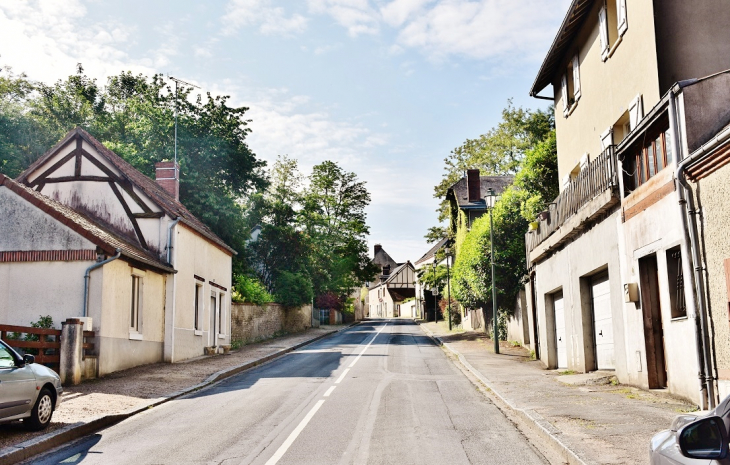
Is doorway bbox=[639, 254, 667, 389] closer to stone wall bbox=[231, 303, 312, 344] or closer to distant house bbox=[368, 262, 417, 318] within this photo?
stone wall bbox=[231, 303, 312, 344]

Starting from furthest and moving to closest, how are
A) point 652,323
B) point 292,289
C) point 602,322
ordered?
1. point 292,289
2. point 602,322
3. point 652,323

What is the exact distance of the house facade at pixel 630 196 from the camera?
35.4 feet

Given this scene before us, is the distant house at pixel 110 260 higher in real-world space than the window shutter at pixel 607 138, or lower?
lower

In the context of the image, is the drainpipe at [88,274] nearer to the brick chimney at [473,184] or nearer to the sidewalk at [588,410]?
the sidewalk at [588,410]

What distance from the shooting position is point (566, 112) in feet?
69.6

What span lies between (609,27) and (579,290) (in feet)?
21.0

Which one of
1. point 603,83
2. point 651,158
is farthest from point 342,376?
point 603,83

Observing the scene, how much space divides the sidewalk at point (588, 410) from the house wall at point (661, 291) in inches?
15.3

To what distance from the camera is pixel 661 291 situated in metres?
11.9

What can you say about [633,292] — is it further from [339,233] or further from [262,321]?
[339,233]

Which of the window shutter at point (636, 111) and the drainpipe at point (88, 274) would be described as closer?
the window shutter at point (636, 111)

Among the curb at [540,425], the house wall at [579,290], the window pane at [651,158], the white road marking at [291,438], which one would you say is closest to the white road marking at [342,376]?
the curb at [540,425]

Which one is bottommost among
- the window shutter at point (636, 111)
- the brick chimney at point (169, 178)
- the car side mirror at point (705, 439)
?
the car side mirror at point (705, 439)

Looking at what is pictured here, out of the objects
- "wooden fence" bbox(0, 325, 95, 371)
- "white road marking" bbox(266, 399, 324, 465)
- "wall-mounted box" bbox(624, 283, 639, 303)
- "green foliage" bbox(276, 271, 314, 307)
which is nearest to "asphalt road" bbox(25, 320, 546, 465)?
"white road marking" bbox(266, 399, 324, 465)
